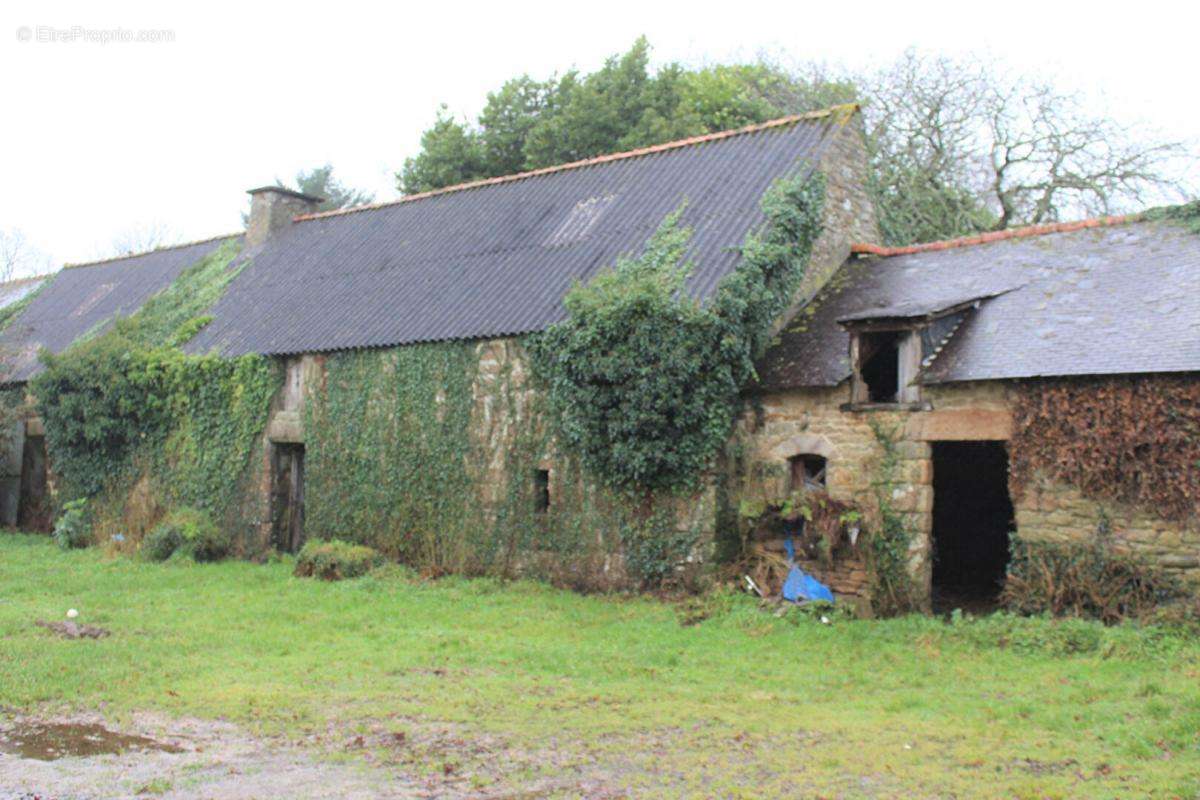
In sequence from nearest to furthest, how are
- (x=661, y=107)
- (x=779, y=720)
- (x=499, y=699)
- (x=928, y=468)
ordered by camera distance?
(x=779, y=720), (x=499, y=699), (x=928, y=468), (x=661, y=107)

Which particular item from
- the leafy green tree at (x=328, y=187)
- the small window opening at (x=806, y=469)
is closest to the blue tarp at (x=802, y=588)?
the small window opening at (x=806, y=469)

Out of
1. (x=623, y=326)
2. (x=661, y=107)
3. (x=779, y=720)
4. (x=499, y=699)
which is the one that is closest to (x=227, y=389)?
(x=623, y=326)

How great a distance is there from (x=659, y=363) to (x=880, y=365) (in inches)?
111

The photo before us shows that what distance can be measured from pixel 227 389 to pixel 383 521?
426 centimetres

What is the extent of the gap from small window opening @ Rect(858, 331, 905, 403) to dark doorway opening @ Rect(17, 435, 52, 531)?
16.9 m

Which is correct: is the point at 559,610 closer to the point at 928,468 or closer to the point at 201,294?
the point at 928,468

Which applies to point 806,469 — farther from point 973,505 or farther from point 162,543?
point 162,543

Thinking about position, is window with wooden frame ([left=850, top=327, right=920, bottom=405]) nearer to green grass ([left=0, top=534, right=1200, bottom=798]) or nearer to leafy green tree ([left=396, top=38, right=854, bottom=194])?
green grass ([left=0, top=534, right=1200, bottom=798])

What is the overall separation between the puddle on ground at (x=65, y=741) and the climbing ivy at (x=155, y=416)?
9.87m

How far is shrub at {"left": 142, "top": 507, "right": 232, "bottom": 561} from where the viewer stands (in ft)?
54.0

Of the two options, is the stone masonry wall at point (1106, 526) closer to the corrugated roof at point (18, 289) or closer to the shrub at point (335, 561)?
the shrub at point (335, 561)

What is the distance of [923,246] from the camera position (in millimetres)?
14648

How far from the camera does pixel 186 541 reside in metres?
16.5

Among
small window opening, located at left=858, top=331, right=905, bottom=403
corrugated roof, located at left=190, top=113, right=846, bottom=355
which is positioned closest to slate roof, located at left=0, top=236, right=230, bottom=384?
corrugated roof, located at left=190, top=113, right=846, bottom=355
